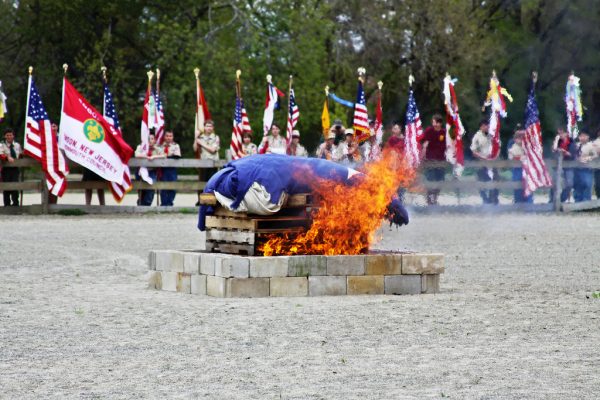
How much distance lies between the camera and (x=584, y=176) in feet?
113

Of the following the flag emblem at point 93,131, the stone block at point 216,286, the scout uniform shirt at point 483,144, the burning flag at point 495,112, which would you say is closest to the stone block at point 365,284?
the stone block at point 216,286

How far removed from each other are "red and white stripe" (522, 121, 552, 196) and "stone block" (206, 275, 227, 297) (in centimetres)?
1950

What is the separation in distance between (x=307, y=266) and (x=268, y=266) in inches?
16.6

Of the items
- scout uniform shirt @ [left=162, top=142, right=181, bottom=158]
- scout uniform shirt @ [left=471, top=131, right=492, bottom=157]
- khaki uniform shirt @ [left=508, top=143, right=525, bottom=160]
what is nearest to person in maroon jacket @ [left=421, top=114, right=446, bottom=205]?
scout uniform shirt @ [left=471, top=131, right=492, bottom=157]

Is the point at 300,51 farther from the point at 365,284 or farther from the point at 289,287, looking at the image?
the point at 289,287

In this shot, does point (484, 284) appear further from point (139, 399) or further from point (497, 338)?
point (139, 399)

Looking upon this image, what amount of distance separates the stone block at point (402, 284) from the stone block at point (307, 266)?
725mm

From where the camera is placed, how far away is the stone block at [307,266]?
14.1 metres

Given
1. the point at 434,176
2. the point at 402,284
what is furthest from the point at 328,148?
the point at 402,284

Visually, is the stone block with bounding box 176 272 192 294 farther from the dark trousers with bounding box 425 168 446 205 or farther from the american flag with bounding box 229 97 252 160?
Result: the dark trousers with bounding box 425 168 446 205

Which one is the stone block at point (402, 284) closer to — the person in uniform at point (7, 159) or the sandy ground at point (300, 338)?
the sandy ground at point (300, 338)

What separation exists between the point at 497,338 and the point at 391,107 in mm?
53014

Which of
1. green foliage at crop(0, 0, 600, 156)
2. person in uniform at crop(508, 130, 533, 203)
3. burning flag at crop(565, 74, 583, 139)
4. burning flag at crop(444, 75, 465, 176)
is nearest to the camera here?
burning flag at crop(444, 75, 465, 176)

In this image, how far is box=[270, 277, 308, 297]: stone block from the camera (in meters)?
14.0
